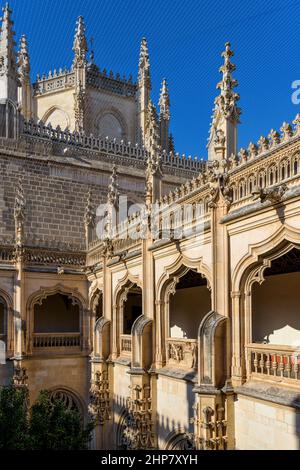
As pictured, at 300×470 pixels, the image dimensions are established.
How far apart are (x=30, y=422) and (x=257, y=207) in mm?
6968

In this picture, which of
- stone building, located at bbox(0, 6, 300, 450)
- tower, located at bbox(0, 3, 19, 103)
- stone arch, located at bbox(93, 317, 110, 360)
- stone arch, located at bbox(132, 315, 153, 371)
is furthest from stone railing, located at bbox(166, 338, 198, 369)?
tower, located at bbox(0, 3, 19, 103)

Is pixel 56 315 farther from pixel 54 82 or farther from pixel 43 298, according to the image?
pixel 54 82

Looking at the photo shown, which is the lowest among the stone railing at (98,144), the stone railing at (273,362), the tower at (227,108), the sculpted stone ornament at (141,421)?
the sculpted stone ornament at (141,421)

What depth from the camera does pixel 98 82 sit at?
3400cm

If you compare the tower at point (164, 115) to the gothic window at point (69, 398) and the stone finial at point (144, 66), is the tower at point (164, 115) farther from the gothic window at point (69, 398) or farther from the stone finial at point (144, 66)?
the gothic window at point (69, 398)

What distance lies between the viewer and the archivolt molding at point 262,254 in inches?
364

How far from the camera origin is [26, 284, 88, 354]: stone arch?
757 inches

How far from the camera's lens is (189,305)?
17.5 meters

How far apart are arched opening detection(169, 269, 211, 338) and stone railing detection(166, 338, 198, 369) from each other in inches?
116

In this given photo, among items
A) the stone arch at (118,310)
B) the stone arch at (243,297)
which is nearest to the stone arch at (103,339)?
the stone arch at (118,310)

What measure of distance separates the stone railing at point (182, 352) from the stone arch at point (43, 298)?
7500 millimetres

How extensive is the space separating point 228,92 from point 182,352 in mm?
6347

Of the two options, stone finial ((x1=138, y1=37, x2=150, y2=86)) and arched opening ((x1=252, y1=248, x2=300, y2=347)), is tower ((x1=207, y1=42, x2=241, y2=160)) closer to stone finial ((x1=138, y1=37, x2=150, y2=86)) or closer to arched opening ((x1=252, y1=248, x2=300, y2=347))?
arched opening ((x1=252, y1=248, x2=300, y2=347))

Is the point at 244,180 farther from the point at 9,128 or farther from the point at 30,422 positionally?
the point at 9,128
